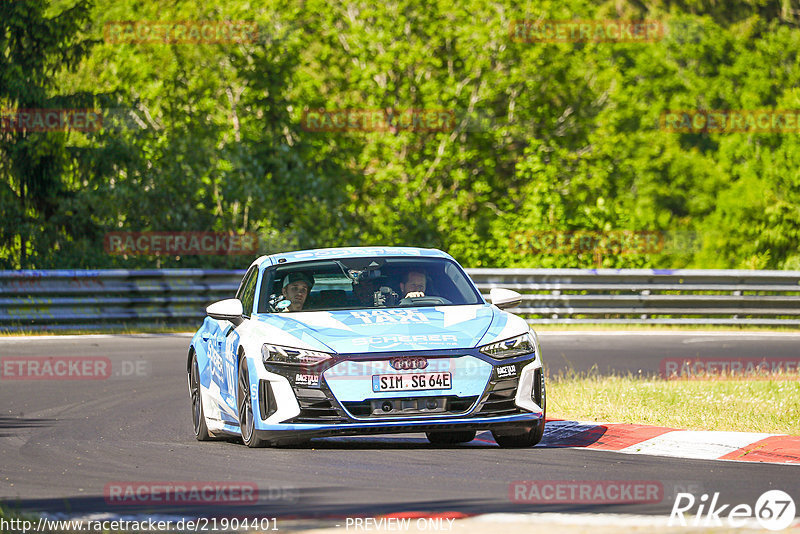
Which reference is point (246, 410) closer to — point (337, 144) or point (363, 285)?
point (363, 285)

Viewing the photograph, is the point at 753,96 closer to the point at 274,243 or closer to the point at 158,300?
the point at 274,243

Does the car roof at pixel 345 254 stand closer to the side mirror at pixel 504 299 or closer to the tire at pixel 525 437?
the side mirror at pixel 504 299

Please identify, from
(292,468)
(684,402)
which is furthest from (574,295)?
(292,468)

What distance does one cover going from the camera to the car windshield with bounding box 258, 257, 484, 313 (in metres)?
10.1

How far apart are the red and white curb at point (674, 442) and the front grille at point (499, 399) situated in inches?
38.1

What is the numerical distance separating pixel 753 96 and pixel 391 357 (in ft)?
175

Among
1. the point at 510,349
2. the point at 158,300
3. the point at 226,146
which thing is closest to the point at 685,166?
the point at 226,146

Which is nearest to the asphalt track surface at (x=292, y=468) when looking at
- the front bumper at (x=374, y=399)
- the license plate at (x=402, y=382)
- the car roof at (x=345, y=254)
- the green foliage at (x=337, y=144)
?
the front bumper at (x=374, y=399)

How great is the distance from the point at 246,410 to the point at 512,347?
6.16ft

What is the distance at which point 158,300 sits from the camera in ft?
75.3

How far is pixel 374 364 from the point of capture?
8.95 metres

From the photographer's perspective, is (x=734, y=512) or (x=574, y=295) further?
(x=574, y=295)

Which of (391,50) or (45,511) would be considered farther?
(391,50)

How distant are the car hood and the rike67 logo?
2.27 metres
